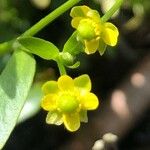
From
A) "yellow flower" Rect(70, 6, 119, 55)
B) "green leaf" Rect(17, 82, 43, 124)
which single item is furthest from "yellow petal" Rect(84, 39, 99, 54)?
"green leaf" Rect(17, 82, 43, 124)

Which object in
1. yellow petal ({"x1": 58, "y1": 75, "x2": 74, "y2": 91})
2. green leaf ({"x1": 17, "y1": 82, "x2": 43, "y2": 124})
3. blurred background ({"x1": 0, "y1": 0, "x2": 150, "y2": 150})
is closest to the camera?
yellow petal ({"x1": 58, "y1": 75, "x2": 74, "y2": 91})

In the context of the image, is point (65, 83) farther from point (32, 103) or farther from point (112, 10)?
point (32, 103)

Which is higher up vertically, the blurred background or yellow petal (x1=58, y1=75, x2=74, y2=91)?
yellow petal (x1=58, y1=75, x2=74, y2=91)

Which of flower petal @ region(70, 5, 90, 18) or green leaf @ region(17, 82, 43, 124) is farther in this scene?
green leaf @ region(17, 82, 43, 124)

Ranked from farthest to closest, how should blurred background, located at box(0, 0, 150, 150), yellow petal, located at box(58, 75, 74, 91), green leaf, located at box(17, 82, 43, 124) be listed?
blurred background, located at box(0, 0, 150, 150) < green leaf, located at box(17, 82, 43, 124) < yellow petal, located at box(58, 75, 74, 91)

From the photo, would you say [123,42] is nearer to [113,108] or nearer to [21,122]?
[113,108]

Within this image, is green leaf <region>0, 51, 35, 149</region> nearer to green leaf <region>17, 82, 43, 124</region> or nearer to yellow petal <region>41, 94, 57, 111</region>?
yellow petal <region>41, 94, 57, 111</region>

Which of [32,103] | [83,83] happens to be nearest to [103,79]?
[32,103]

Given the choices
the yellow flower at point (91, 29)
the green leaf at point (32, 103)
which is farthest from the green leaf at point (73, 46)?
the green leaf at point (32, 103)

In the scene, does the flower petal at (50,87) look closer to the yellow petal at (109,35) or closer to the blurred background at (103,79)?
the yellow petal at (109,35)
